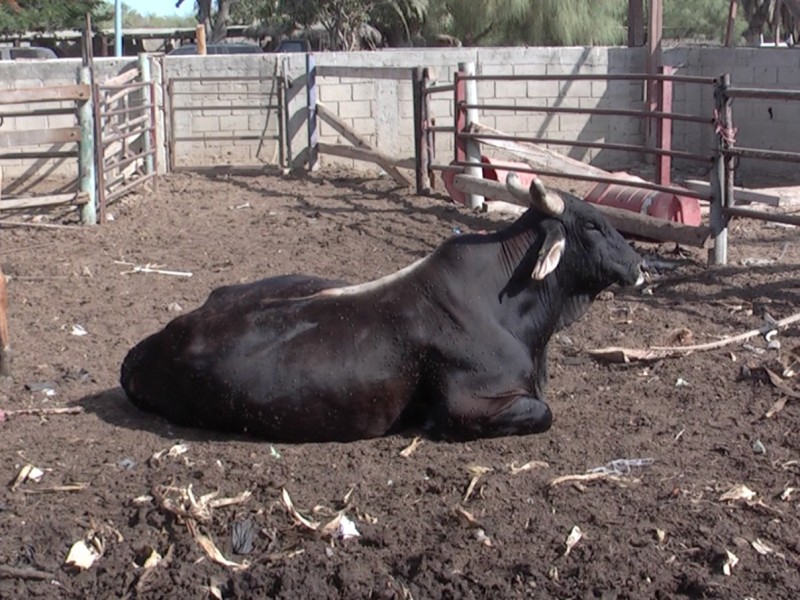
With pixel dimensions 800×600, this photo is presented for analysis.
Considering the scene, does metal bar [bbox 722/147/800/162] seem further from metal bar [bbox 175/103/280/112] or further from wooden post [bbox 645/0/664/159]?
metal bar [bbox 175/103/280/112]

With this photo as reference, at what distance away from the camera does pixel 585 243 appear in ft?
18.7

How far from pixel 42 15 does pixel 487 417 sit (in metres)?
33.7

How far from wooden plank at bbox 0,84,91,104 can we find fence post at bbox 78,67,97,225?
0.37ft

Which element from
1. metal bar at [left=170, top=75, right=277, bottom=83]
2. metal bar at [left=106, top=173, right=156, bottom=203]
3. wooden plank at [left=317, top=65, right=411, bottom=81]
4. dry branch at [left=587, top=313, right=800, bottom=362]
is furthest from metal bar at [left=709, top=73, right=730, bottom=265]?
metal bar at [left=170, top=75, right=277, bottom=83]

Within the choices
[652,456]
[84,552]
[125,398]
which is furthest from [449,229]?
[84,552]

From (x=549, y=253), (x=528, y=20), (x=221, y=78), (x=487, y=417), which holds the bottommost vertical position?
(x=487, y=417)

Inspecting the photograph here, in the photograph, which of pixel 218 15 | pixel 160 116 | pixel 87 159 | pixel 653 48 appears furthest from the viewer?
pixel 218 15

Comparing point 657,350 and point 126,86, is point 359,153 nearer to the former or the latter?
point 126,86

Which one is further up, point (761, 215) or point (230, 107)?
point (230, 107)

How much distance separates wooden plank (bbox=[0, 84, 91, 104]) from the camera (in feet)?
35.2

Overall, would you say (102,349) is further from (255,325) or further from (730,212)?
(730,212)

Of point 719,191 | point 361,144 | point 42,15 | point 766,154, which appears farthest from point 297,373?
point 42,15

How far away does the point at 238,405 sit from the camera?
5211 millimetres

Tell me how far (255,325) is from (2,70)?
10187 millimetres
